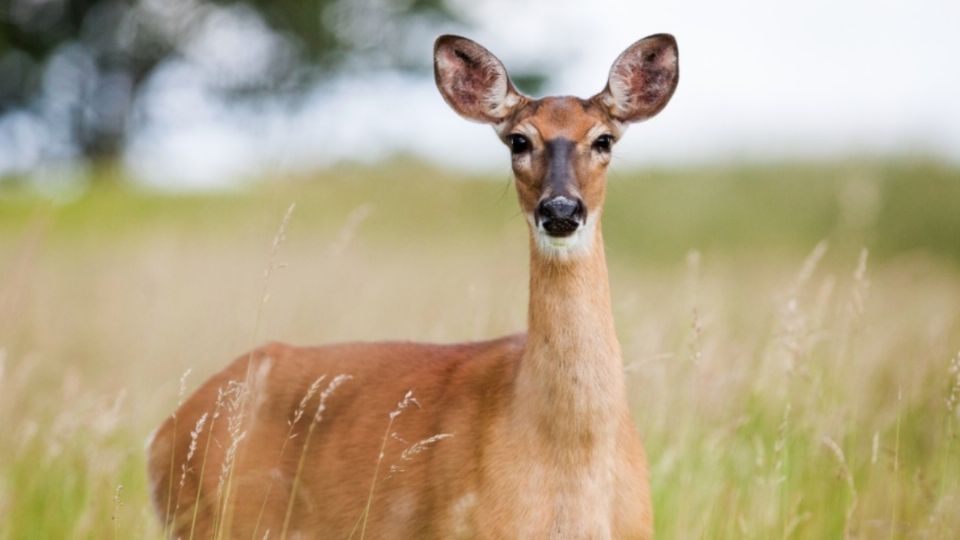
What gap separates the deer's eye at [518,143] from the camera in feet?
13.0

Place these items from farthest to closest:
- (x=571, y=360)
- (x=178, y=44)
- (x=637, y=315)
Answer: (x=178, y=44)
(x=637, y=315)
(x=571, y=360)

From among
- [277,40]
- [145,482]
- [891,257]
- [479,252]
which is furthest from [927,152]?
[145,482]

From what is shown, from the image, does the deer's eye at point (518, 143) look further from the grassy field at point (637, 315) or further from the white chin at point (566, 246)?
the grassy field at point (637, 315)

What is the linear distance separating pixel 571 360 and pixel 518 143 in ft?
2.41

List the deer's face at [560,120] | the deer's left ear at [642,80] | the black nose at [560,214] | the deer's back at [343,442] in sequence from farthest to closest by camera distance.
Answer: the deer's left ear at [642,80] → the deer's back at [343,442] → the deer's face at [560,120] → the black nose at [560,214]

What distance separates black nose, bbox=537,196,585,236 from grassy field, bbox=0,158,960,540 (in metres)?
0.69

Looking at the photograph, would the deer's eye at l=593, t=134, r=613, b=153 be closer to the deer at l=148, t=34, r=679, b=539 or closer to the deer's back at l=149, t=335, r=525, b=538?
the deer at l=148, t=34, r=679, b=539

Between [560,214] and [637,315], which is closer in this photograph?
[560,214]

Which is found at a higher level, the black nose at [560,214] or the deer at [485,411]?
the black nose at [560,214]

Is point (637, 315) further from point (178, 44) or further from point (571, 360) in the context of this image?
point (178, 44)

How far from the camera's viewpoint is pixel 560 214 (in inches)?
142

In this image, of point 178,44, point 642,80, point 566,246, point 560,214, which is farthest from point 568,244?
point 178,44

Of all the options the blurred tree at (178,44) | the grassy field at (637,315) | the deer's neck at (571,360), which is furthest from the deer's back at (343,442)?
the blurred tree at (178,44)

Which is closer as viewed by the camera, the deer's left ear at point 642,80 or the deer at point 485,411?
the deer at point 485,411
